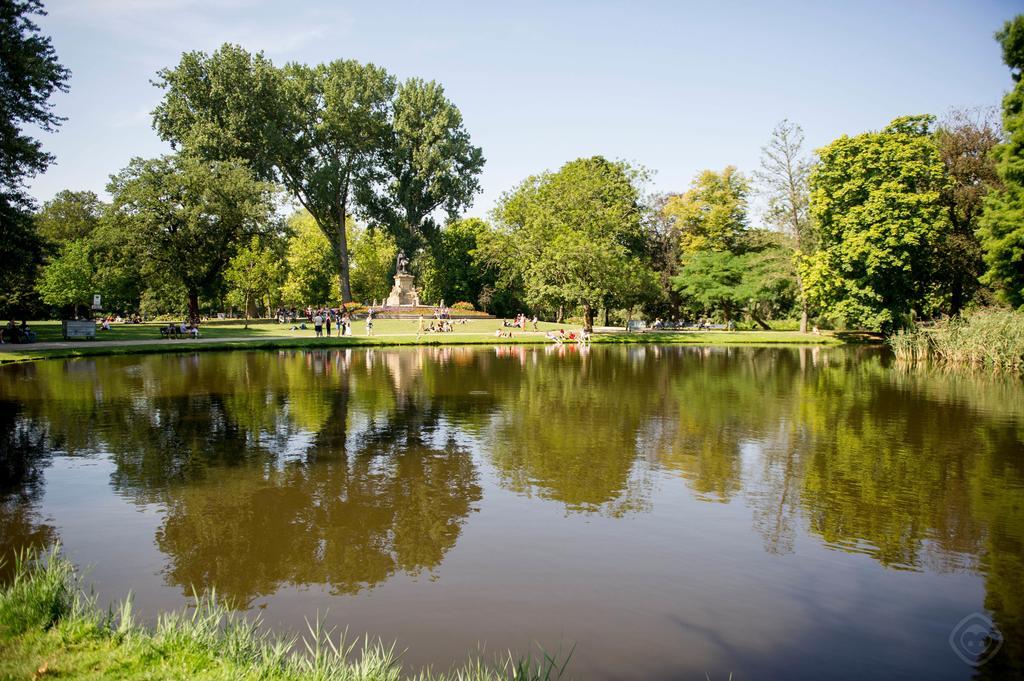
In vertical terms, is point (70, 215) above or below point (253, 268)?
above

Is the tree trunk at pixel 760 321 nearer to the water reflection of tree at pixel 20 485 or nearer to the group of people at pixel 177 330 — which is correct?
the group of people at pixel 177 330

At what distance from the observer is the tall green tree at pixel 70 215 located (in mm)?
87562

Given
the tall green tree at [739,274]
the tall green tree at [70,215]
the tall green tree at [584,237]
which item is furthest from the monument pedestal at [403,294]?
the tall green tree at [70,215]

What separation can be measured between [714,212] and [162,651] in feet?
252

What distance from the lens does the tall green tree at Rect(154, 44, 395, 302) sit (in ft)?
208

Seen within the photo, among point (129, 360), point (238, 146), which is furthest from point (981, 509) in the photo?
point (238, 146)

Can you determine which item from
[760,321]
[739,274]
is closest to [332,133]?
[739,274]

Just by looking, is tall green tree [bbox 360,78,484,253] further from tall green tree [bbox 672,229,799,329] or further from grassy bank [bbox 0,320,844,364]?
tall green tree [bbox 672,229,799,329]

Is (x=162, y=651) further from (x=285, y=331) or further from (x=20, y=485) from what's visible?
(x=285, y=331)

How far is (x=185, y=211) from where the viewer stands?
53500 millimetres

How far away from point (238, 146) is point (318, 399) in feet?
168

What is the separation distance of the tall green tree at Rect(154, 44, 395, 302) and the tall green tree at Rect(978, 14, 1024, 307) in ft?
180

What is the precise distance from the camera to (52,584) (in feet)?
19.5

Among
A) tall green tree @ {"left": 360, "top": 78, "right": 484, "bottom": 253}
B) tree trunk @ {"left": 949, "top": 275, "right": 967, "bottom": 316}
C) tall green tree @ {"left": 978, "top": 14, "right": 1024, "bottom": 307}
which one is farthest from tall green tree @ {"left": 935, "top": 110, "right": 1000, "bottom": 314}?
tall green tree @ {"left": 360, "top": 78, "right": 484, "bottom": 253}
